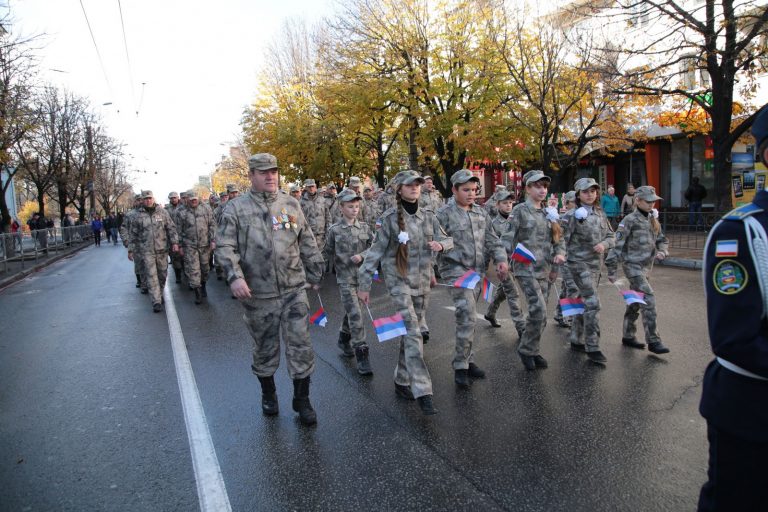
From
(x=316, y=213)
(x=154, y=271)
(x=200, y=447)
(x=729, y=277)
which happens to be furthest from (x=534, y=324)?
(x=316, y=213)

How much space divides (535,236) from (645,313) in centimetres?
150

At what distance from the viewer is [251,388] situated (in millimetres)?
5422

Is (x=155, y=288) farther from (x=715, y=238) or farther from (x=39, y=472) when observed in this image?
(x=715, y=238)

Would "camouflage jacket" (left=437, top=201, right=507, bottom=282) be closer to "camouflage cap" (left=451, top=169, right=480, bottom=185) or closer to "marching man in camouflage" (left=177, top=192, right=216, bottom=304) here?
"camouflage cap" (left=451, top=169, right=480, bottom=185)

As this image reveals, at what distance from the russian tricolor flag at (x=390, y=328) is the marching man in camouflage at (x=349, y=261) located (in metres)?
1.36

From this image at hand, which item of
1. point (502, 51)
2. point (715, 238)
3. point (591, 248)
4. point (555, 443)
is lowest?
point (555, 443)

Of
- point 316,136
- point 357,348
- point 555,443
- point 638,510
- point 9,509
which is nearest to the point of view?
point 638,510

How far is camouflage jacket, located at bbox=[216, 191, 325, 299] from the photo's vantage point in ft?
14.9

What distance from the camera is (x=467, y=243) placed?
17.7ft

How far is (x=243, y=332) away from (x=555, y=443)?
5177 mm

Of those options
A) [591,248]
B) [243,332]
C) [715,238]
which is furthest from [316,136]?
[715,238]

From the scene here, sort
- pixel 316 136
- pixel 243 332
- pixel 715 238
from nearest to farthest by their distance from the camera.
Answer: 1. pixel 715 238
2. pixel 243 332
3. pixel 316 136

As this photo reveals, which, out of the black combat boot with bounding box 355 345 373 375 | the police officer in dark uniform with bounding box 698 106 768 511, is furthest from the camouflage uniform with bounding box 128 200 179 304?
the police officer in dark uniform with bounding box 698 106 768 511

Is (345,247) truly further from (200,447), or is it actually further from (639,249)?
(639,249)
